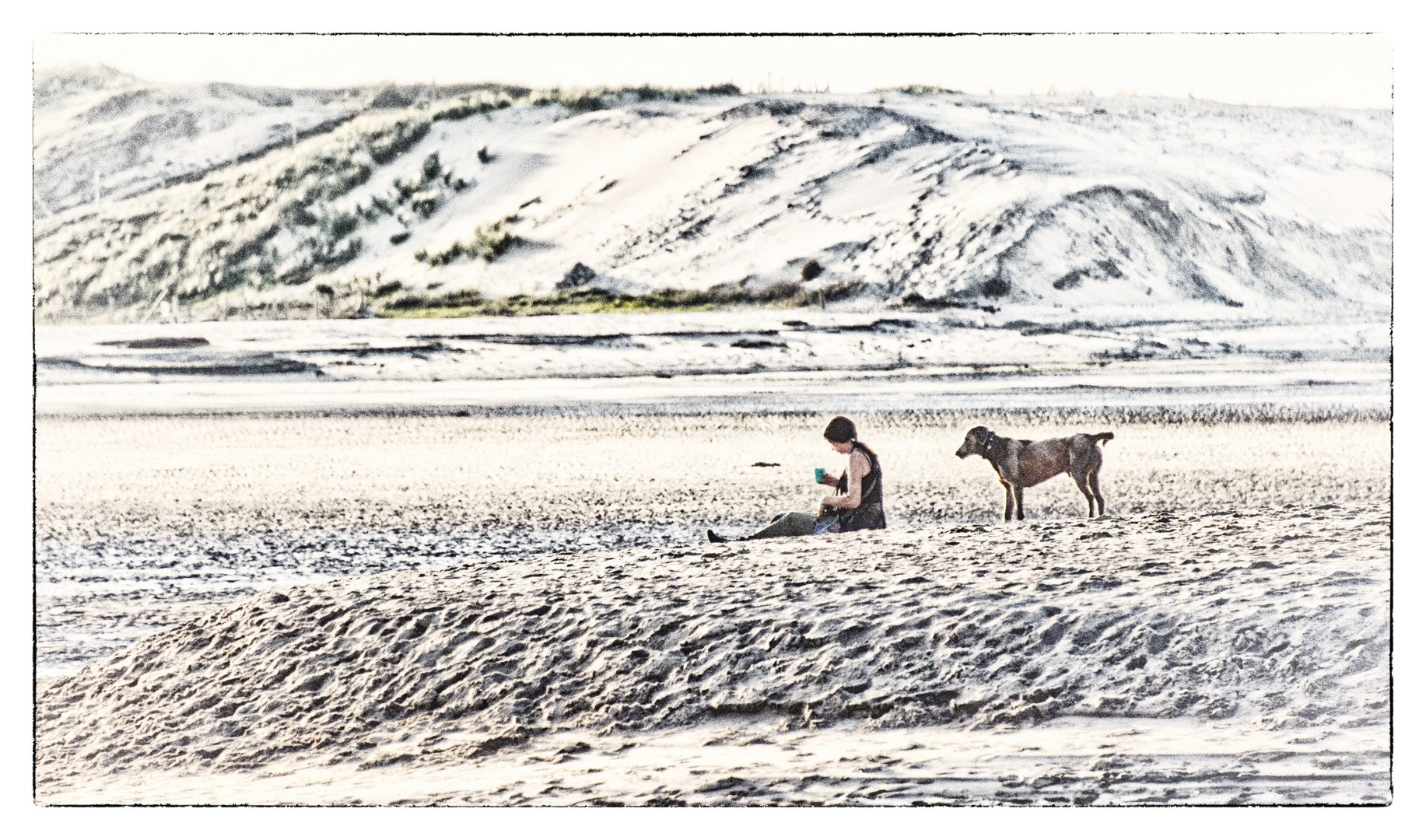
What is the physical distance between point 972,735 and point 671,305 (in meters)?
2.17

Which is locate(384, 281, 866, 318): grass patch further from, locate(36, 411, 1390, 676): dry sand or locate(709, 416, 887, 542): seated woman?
locate(709, 416, 887, 542): seated woman

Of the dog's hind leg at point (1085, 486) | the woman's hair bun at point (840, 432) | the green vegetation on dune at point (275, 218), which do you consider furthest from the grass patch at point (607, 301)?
the dog's hind leg at point (1085, 486)

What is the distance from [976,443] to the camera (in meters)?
6.60

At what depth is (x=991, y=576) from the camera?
5.93 meters

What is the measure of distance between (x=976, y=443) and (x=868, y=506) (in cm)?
53

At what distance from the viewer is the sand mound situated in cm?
566

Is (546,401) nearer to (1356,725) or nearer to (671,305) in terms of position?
(671,305)

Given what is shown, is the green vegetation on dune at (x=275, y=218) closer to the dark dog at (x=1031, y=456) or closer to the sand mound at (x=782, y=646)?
the sand mound at (x=782, y=646)

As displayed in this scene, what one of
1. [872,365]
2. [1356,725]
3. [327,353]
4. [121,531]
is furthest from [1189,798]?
[121,531]

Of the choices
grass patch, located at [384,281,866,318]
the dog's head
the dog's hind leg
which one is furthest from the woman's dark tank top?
the dog's hind leg

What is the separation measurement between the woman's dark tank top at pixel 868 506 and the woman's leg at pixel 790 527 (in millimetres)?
137

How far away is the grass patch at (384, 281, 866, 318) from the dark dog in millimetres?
811

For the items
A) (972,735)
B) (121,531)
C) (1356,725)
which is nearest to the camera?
(972,735)

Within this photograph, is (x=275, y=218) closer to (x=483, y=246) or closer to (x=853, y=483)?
(x=483, y=246)
